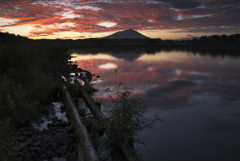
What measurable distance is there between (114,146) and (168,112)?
303 centimetres

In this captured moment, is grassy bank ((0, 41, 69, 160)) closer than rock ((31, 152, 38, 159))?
No

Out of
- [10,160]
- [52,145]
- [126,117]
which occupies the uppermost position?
[126,117]

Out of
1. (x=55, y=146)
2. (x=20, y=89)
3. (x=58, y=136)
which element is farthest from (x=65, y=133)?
(x=20, y=89)

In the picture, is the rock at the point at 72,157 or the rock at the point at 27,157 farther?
the rock at the point at 72,157

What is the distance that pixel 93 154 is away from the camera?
3.13 metres

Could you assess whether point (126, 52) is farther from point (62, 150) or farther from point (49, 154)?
point (49, 154)

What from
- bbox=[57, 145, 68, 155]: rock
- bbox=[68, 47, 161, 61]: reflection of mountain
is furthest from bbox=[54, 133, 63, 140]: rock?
bbox=[68, 47, 161, 61]: reflection of mountain

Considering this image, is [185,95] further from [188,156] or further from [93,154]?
[93,154]

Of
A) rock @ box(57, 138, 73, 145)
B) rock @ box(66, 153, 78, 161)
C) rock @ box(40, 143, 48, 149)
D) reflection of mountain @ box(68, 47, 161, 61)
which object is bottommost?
rock @ box(66, 153, 78, 161)

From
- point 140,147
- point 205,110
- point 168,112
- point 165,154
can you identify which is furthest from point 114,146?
point 205,110

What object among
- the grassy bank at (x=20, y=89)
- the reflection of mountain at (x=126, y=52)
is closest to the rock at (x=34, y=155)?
the grassy bank at (x=20, y=89)

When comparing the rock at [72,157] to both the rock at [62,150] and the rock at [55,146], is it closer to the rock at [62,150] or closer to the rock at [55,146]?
the rock at [62,150]

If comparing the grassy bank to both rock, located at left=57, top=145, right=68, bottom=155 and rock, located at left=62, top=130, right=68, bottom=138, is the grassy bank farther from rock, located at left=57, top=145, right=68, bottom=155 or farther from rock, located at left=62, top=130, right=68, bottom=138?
rock, located at left=57, top=145, right=68, bottom=155

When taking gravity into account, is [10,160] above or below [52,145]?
above
